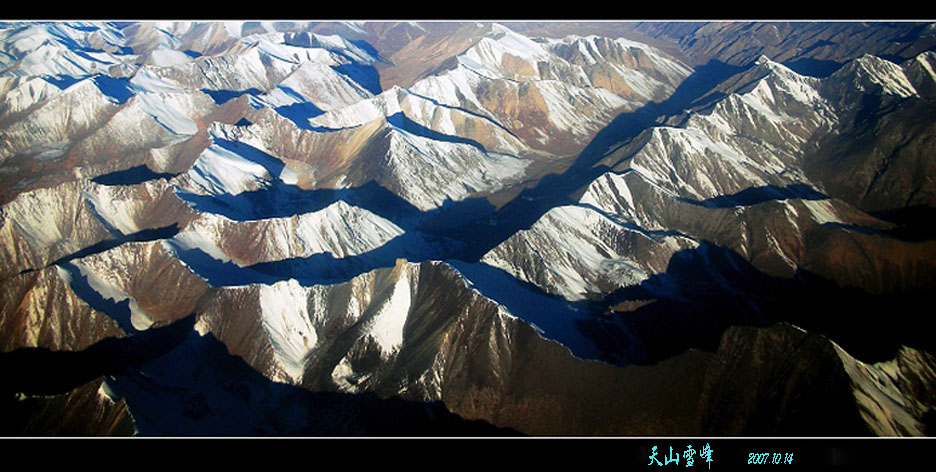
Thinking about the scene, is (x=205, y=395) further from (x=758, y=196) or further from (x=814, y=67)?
(x=814, y=67)

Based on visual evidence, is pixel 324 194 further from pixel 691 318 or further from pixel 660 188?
pixel 691 318

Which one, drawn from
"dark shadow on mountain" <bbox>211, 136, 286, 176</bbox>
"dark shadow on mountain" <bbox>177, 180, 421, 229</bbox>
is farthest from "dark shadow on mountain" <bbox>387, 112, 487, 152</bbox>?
"dark shadow on mountain" <bbox>177, 180, 421, 229</bbox>

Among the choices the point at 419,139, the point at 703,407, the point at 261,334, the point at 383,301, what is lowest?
the point at 419,139

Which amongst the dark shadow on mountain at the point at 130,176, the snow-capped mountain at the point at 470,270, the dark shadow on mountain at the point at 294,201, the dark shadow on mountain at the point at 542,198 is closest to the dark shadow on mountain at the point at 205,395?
the snow-capped mountain at the point at 470,270

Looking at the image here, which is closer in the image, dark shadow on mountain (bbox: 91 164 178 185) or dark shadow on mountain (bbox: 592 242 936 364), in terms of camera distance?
dark shadow on mountain (bbox: 592 242 936 364)

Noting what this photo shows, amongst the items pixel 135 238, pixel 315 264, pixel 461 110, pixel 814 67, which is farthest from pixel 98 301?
pixel 814 67

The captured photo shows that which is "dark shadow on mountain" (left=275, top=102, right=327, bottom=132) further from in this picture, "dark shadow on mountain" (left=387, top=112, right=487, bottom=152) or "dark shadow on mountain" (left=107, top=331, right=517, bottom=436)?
"dark shadow on mountain" (left=107, top=331, right=517, bottom=436)

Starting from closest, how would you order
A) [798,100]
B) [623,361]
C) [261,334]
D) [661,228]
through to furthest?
1. [623,361]
2. [261,334]
3. [661,228]
4. [798,100]

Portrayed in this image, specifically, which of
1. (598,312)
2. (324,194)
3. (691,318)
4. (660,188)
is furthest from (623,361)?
(324,194)
